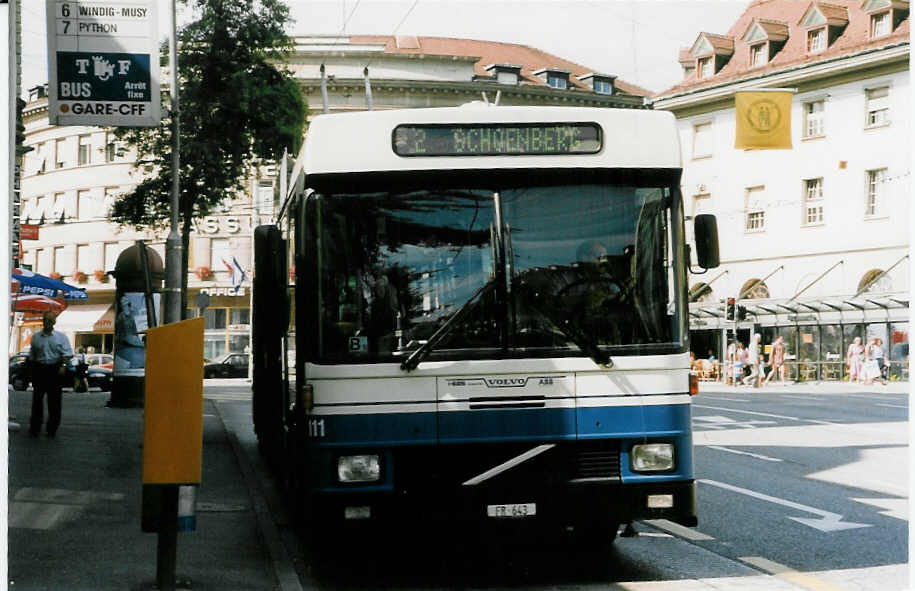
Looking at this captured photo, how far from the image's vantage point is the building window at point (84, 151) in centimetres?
1888

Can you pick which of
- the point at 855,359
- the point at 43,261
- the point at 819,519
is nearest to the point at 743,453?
the point at 819,519

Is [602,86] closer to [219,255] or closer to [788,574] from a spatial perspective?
[788,574]

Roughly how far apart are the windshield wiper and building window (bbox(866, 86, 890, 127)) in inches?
590

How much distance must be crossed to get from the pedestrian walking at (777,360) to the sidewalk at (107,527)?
26.2 m

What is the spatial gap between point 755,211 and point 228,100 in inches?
429

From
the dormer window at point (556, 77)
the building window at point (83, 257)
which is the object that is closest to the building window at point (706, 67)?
the dormer window at point (556, 77)

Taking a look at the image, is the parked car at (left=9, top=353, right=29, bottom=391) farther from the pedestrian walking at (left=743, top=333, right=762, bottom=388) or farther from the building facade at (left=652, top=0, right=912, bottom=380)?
the pedestrian walking at (left=743, top=333, right=762, bottom=388)

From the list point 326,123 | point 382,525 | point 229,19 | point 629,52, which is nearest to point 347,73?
point 229,19

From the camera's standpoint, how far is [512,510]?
695 cm

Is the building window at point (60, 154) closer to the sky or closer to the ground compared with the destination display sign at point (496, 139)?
closer to the sky

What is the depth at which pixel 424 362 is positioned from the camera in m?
6.98

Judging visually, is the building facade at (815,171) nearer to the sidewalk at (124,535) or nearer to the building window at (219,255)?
the sidewalk at (124,535)

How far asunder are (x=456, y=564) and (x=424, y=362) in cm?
172

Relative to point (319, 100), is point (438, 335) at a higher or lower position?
lower
